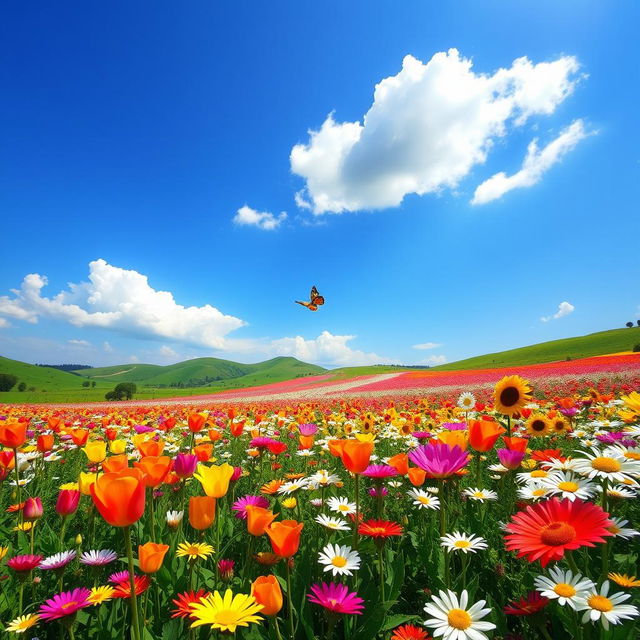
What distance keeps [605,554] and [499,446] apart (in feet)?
14.2

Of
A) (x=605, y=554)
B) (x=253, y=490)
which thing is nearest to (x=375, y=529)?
(x=605, y=554)

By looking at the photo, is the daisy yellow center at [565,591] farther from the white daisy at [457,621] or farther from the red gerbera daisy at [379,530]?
the red gerbera daisy at [379,530]

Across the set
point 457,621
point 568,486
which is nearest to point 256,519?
point 457,621

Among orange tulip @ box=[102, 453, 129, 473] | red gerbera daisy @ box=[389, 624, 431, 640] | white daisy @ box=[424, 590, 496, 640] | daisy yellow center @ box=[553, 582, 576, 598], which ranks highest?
orange tulip @ box=[102, 453, 129, 473]

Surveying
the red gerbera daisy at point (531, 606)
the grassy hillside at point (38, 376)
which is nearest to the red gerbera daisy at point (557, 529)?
the red gerbera daisy at point (531, 606)

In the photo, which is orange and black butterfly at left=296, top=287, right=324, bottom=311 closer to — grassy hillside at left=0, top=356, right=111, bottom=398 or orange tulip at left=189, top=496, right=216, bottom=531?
orange tulip at left=189, top=496, right=216, bottom=531

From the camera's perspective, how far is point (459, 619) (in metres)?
1.20

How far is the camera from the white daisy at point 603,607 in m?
1.11

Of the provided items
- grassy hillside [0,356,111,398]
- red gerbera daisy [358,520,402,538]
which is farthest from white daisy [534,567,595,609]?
grassy hillside [0,356,111,398]

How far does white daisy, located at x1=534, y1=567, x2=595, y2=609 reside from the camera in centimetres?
118

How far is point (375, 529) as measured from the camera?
1.65 metres

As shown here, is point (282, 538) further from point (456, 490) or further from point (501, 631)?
point (456, 490)

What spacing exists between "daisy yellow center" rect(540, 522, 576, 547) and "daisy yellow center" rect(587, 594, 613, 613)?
240mm

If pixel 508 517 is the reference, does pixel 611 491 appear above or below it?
above
